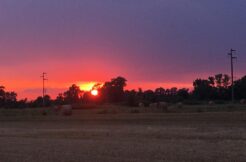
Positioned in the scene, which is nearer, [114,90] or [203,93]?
[203,93]

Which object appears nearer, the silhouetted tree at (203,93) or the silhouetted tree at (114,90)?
the silhouetted tree at (203,93)

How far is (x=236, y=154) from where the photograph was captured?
16.7 meters

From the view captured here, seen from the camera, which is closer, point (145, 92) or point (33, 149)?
point (33, 149)

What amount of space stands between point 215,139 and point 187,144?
2.73 m

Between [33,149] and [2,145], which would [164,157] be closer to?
[33,149]

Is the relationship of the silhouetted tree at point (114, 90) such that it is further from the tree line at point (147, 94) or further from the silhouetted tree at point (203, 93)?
Answer: the silhouetted tree at point (203, 93)

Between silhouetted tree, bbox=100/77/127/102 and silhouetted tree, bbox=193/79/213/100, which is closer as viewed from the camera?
silhouetted tree, bbox=193/79/213/100

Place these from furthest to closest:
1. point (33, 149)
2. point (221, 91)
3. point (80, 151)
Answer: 1. point (221, 91)
2. point (33, 149)
3. point (80, 151)

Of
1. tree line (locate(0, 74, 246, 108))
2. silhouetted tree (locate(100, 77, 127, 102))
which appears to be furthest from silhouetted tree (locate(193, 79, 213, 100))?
silhouetted tree (locate(100, 77, 127, 102))

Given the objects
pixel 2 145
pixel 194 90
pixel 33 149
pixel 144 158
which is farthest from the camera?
pixel 194 90

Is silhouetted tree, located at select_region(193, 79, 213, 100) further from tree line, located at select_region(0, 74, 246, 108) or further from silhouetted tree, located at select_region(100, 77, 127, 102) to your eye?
silhouetted tree, located at select_region(100, 77, 127, 102)

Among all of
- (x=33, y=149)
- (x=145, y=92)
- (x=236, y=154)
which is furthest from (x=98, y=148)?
(x=145, y=92)

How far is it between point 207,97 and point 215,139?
94.4 metres

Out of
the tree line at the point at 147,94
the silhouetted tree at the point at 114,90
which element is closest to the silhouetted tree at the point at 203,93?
the tree line at the point at 147,94
